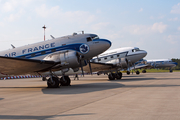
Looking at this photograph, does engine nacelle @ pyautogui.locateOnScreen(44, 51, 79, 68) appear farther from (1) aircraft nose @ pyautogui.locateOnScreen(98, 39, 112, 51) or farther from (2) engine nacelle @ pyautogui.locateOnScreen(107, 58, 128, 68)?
(2) engine nacelle @ pyautogui.locateOnScreen(107, 58, 128, 68)

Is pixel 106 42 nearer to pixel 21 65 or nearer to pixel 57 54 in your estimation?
pixel 57 54

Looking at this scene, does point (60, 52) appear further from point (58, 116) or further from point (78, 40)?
point (58, 116)

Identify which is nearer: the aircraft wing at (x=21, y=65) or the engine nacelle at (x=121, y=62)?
the aircraft wing at (x=21, y=65)

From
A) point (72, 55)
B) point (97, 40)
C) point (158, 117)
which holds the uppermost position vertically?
point (97, 40)

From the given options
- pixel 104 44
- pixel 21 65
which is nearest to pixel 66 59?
pixel 21 65

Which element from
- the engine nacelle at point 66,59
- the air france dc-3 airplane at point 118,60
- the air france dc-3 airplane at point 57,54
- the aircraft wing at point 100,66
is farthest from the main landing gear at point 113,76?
the engine nacelle at point 66,59

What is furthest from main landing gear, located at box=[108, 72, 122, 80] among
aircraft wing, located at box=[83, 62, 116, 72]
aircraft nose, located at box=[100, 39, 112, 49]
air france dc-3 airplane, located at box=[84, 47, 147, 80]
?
aircraft nose, located at box=[100, 39, 112, 49]

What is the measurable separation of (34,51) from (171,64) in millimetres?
70181

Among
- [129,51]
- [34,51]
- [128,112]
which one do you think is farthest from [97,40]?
[129,51]

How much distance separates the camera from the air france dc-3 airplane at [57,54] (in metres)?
16.2

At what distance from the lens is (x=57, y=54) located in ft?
55.2

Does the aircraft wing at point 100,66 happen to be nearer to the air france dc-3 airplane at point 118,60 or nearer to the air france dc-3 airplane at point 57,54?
the air france dc-3 airplane at point 118,60

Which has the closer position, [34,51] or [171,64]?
[34,51]

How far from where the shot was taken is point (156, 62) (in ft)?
248
